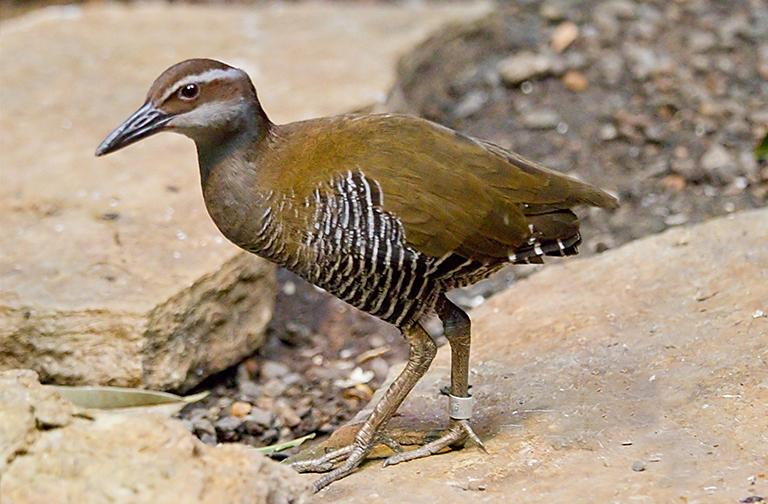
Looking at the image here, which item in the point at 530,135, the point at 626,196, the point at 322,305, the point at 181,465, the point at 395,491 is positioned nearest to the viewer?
the point at 181,465

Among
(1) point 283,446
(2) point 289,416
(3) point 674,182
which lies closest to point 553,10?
(3) point 674,182

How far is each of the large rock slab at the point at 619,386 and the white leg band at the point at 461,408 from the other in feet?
0.40

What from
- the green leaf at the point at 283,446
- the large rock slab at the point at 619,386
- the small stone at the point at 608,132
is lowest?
the green leaf at the point at 283,446

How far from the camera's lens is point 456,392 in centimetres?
495

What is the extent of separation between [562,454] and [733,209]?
3028mm

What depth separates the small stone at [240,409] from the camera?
237 inches

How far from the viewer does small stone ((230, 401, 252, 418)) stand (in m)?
6.01

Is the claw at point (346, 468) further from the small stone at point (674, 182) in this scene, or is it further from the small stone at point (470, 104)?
the small stone at point (470, 104)

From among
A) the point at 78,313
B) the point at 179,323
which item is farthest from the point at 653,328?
the point at 78,313

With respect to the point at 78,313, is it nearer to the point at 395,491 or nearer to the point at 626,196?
Result: the point at 395,491

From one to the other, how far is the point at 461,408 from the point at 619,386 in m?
0.67

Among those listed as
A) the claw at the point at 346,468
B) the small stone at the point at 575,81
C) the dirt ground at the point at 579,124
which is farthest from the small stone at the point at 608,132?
the claw at the point at 346,468

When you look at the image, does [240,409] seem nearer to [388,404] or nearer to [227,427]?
[227,427]

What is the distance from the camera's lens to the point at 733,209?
7.15 meters
